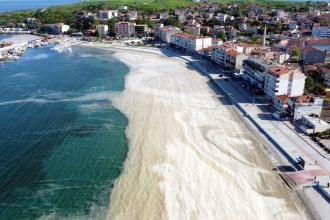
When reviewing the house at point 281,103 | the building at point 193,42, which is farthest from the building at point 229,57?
the house at point 281,103

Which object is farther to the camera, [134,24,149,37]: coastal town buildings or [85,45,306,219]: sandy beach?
[134,24,149,37]: coastal town buildings

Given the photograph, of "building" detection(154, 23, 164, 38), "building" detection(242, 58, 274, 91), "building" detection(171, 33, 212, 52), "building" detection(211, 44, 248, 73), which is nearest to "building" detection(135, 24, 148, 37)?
"building" detection(154, 23, 164, 38)

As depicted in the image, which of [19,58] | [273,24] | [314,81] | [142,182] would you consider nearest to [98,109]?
[142,182]

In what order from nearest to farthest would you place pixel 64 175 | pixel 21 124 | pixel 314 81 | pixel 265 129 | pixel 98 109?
pixel 64 175, pixel 265 129, pixel 21 124, pixel 98 109, pixel 314 81

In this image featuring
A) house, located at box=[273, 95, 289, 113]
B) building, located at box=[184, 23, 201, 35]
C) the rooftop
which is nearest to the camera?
house, located at box=[273, 95, 289, 113]

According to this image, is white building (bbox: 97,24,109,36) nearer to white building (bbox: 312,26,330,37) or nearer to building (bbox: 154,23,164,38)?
building (bbox: 154,23,164,38)

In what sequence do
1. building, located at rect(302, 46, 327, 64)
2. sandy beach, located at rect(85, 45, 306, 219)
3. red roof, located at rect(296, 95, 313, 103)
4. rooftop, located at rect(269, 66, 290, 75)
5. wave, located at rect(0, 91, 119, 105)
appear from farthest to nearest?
building, located at rect(302, 46, 327, 64) < wave, located at rect(0, 91, 119, 105) < rooftop, located at rect(269, 66, 290, 75) < red roof, located at rect(296, 95, 313, 103) < sandy beach, located at rect(85, 45, 306, 219)

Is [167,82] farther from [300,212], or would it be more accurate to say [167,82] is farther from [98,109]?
[300,212]

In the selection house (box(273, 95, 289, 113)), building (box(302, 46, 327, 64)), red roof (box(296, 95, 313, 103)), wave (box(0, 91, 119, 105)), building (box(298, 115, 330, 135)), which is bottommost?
wave (box(0, 91, 119, 105))
